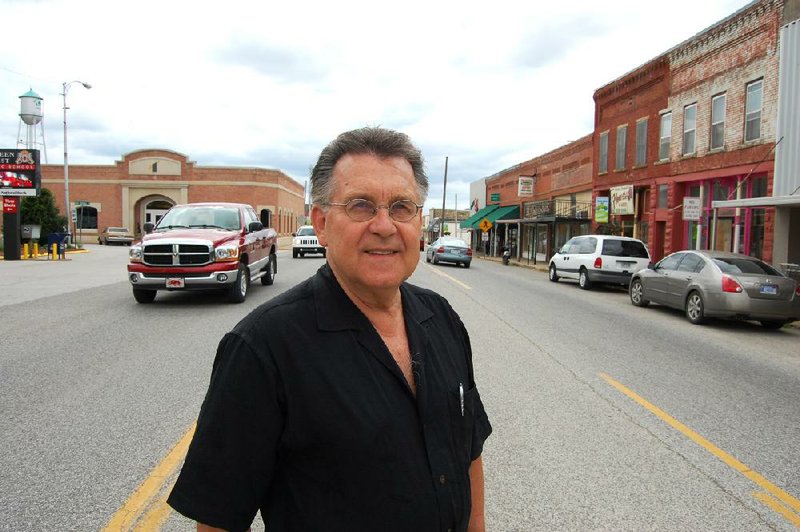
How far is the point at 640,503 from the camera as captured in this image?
12.5ft

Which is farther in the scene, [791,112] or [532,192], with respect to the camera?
[532,192]

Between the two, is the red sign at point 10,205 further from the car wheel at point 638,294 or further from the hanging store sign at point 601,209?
the hanging store sign at point 601,209

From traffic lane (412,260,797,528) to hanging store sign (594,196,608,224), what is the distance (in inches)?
507

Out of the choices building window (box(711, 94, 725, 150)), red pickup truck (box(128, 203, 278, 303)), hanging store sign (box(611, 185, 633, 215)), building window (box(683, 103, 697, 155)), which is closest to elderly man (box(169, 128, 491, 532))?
red pickup truck (box(128, 203, 278, 303))

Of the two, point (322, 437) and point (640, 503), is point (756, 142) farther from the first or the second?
point (322, 437)

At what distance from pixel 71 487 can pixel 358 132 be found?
3184mm

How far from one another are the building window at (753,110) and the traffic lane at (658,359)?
7250mm

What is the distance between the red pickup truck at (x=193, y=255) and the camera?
1167 cm

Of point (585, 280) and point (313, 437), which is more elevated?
point (313, 437)

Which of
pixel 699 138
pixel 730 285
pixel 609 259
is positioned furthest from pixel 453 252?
pixel 730 285

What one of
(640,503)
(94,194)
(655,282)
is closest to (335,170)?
(640,503)

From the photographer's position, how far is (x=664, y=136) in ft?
80.3

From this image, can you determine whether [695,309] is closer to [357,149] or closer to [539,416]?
[539,416]

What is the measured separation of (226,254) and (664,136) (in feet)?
62.7
